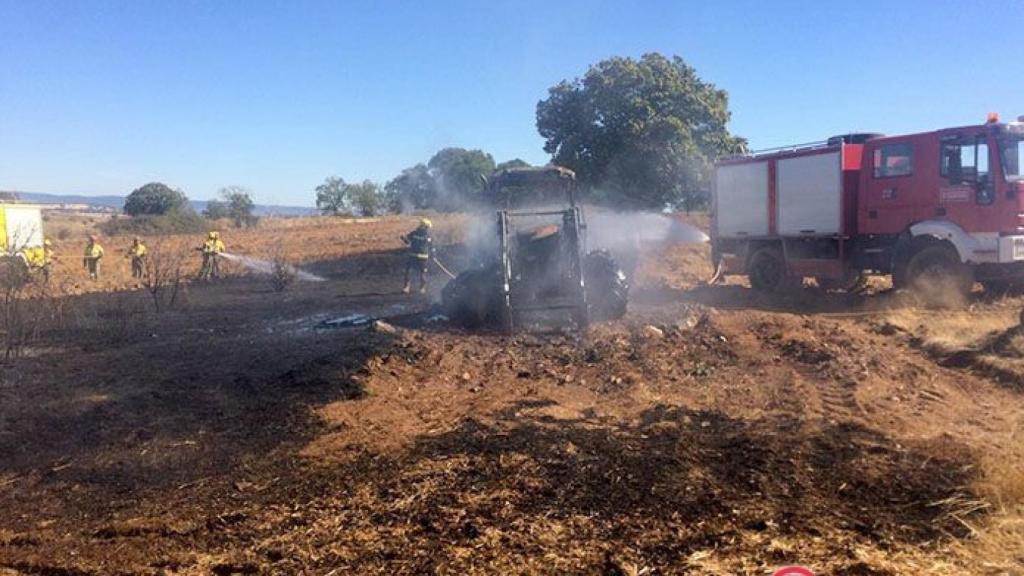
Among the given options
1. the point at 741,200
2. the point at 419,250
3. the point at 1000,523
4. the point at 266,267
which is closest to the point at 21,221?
the point at 266,267

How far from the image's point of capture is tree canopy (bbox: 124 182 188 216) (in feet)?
206

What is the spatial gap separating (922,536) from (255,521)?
358cm

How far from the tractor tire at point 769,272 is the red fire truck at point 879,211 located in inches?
0.9

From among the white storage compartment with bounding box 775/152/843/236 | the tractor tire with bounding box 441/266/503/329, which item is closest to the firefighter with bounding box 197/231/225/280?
the tractor tire with bounding box 441/266/503/329

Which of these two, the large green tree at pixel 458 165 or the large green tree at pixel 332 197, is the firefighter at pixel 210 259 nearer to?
the large green tree at pixel 458 165

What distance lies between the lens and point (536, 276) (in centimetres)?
1136

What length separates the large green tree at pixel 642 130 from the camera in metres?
21.9

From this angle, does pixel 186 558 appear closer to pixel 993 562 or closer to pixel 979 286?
pixel 993 562

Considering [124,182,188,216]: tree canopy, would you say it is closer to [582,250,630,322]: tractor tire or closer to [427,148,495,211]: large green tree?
[427,148,495,211]: large green tree

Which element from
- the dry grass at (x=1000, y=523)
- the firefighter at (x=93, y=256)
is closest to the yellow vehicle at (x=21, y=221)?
the firefighter at (x=93, y=256)

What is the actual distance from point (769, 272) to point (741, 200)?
5.60 feet

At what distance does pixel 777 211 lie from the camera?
15859 mm

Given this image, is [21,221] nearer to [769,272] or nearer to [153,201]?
[769,272]

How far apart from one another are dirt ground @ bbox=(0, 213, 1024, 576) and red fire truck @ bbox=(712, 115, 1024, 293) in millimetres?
2022
